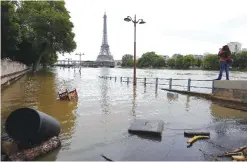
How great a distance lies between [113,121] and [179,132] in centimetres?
250

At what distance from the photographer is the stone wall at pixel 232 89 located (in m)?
13.4

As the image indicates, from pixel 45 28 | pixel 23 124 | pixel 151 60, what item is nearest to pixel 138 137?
pixel 23 124

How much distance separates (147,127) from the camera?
817cm

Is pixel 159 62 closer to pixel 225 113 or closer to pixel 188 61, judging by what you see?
pixel 188 61

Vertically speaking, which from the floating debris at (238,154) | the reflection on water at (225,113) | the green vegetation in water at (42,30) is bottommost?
the reflection on water at (225,113)

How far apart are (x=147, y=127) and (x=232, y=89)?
7.70m

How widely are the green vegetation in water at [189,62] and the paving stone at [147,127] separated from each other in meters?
107

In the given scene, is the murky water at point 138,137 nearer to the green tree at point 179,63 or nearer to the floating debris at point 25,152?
the floating debris at point 25,152

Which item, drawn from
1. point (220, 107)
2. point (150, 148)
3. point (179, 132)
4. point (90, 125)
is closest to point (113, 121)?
point (90, 125)

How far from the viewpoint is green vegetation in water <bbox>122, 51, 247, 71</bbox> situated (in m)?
111

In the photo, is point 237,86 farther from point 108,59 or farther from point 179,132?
point 108,59

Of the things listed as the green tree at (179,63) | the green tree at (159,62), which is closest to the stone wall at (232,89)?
the green tree at (179,63)

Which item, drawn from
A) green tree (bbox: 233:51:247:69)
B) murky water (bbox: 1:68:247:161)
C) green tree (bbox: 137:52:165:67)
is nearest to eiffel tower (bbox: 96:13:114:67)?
green tree (bbox: 137:52:165:67)

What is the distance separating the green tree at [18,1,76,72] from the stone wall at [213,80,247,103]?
37.6 meters
